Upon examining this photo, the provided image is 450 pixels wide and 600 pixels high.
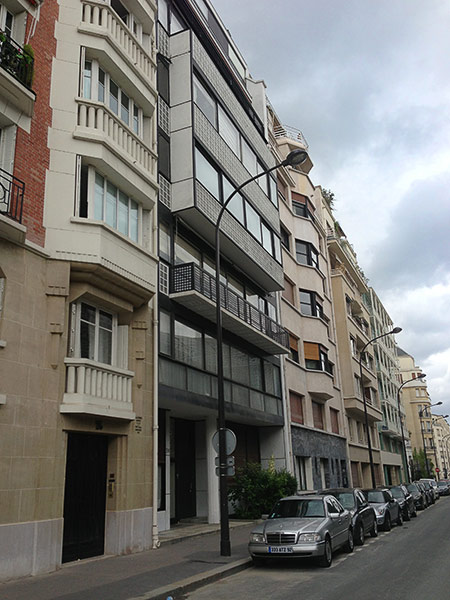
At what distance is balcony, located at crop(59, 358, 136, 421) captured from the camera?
451 inches

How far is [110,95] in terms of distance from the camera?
585 inches

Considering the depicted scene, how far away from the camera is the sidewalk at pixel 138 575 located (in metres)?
8.40

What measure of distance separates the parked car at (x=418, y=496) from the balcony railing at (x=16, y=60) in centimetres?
2657

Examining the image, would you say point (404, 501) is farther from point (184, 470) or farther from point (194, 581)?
point (194, 581)

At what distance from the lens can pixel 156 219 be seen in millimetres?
15898

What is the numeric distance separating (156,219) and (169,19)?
8.72 metres

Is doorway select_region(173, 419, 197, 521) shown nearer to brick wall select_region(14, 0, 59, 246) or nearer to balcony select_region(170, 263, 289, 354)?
balcony select_region(170, 263, 289, 354)

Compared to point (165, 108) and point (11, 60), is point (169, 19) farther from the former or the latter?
point (11, 60)

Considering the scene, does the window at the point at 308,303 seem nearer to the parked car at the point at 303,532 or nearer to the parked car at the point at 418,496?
the parked car at the point at 418,496

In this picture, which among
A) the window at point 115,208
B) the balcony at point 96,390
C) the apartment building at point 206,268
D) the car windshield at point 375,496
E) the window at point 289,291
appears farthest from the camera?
the window at point 289,291

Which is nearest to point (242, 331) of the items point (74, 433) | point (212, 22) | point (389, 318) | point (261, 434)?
point (261, 434)

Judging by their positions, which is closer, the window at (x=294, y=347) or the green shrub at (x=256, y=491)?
the green shrub at (x=256, y=491)

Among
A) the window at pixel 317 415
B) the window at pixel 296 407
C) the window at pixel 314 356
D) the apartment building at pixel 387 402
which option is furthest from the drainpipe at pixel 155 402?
the apartment building at pixel 387 402

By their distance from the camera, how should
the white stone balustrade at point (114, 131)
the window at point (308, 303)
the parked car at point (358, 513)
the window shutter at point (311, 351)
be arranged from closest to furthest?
1. the white stone balustrade at point (114, 131)
2. the parked car at point (358, 513)
3. the window shutter at point (311, 351)
4. the window at point (308, 303)
